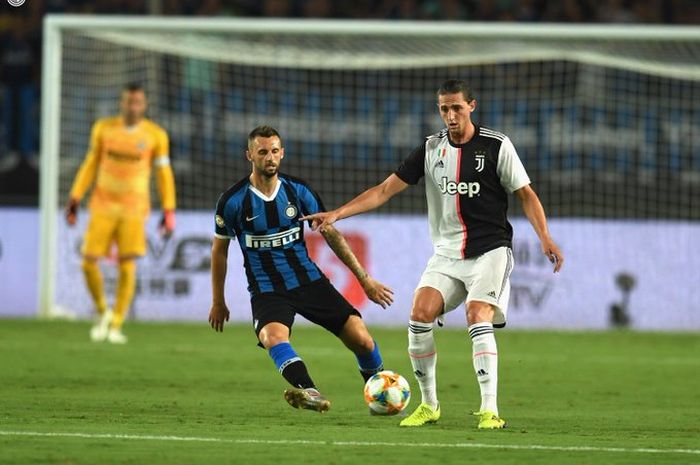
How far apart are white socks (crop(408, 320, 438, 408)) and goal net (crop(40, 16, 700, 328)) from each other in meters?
8.28

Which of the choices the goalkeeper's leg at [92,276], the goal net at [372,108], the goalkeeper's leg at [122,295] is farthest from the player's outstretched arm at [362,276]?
the goal net at [372,108]

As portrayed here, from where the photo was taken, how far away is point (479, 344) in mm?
7969

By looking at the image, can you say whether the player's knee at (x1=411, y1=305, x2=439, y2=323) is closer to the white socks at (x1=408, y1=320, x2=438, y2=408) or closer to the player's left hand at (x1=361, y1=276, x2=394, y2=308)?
the white socks at (x1=408, y1=320, x2=438, y2=408)

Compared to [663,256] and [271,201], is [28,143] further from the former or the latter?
[271,201]

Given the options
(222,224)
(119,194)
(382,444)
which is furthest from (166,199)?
(382,444)

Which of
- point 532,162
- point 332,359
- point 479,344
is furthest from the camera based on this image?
point 532,162

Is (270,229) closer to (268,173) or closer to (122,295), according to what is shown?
(268,173)

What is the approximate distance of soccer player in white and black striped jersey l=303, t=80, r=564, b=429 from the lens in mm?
8062

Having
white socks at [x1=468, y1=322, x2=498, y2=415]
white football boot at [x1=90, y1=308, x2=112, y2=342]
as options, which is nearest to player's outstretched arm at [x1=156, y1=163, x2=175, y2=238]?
white football boot at [x1=90, y1=308, x2=112, y2=342]

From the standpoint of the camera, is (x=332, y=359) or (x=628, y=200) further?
(x=628, y=200)

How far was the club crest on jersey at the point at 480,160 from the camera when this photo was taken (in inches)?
320

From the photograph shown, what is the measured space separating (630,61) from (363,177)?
3.51 meters

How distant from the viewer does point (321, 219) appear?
26.7 feet

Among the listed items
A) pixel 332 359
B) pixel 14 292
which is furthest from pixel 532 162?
pixel 14 292
